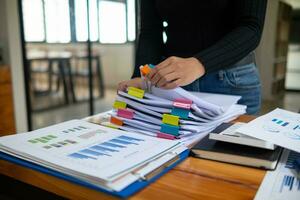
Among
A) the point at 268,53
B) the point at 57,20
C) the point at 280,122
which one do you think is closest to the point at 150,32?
the point at 280,122

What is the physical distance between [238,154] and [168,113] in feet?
0.66

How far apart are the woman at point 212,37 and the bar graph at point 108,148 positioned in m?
0.25

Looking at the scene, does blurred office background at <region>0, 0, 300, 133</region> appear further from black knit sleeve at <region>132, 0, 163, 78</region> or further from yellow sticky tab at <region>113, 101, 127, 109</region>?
yellow sticky tab at <region>113, 101, 127, 109</region>

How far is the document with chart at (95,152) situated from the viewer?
1.51 feet

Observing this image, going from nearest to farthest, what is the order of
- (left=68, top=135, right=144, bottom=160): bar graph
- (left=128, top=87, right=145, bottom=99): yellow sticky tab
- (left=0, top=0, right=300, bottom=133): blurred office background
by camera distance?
(left=68, top=135, right=144, bottom=160): bar graph, (left=128, top=87, right=145, bottom=99): yellow sticky tab, (left=0, top=0, right=300, bottom=133): blurred office background

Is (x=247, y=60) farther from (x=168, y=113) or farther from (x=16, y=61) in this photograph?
(x=16, y=61)

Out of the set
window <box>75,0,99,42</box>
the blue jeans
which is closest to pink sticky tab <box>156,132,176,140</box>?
the blue jeans

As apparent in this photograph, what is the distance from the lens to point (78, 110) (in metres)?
4.64

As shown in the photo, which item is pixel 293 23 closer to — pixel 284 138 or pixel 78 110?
pixel 78 110

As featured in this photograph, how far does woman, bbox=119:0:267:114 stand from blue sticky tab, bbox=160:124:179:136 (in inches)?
7.2

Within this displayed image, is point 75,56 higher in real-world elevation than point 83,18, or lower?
lower

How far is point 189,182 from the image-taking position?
488 mm

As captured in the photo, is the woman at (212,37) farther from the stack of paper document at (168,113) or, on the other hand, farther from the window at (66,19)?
the window at (66,19)

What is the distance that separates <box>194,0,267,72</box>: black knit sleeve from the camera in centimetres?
77
